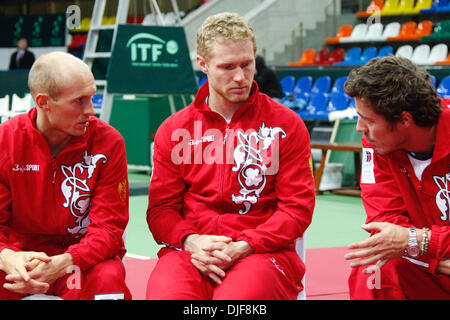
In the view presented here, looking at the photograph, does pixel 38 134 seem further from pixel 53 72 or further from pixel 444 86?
pixel 444 86

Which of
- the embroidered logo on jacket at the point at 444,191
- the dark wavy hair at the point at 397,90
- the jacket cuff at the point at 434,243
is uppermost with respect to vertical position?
the dark wavy hair at the point at 397,90

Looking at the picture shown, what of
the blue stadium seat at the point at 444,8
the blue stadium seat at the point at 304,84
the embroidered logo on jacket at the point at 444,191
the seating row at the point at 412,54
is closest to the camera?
the embroidered logo on jacket at the point at 444,191

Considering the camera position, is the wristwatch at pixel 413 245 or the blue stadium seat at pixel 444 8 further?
the blue stadium seat at pixel 444 8

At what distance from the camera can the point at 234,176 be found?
8.38ft

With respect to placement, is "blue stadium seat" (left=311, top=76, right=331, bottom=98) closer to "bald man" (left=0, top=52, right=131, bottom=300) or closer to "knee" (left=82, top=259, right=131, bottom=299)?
"bald man" (left=0, top=52, right=131, bottom=300)

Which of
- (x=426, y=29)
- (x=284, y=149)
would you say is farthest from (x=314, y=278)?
(x=426, y=29)

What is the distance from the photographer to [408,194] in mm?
2430

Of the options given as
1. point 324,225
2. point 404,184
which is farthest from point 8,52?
point 404,184

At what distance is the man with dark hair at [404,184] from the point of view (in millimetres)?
2250

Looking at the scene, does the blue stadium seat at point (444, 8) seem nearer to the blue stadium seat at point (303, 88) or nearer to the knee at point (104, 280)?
the blue stadium seat at point (303, 88)

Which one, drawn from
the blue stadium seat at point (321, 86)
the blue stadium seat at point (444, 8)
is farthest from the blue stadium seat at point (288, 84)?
the blue stadium seat at point (444, 8)

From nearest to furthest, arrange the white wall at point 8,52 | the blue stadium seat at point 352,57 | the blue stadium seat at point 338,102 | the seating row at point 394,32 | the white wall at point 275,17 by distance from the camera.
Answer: the blue stadium seat at point 338,102 → the seating row at point 394,32 → the blue stadium seat at point 352,57 → the white wall at point 275,17 → the white wall at point 8,52

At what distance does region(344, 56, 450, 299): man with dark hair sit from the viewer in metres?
2.25

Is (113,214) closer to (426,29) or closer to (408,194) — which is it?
(408,194)
